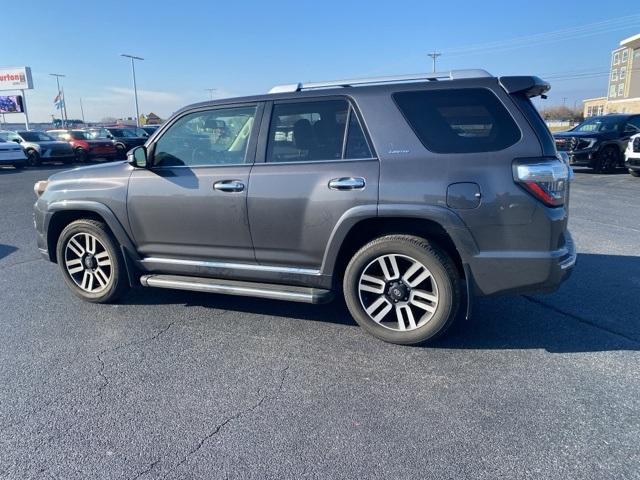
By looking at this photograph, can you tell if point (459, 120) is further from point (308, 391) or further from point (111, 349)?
point (111, 349)

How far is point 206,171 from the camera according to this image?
13.5 feet

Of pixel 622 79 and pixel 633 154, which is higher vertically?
pixel 622 79

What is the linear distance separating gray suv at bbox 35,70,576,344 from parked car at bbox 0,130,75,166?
791 inches

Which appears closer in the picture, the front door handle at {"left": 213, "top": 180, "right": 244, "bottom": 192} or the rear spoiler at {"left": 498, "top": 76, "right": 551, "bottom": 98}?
the rear spoiler at {"left": 498, "top": 76, "right": 551, "bottom": 98}

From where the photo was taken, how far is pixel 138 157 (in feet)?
14.0

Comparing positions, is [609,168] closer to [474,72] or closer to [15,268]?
[474,72]

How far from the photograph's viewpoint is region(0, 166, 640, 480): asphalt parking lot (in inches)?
98.2

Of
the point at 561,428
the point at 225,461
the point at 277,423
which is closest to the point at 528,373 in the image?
the point at 561,428

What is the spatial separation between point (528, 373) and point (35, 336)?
3.80m

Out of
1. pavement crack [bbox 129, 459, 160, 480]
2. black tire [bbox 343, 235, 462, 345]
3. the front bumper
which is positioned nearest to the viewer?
pavement crack [bbox 129, 459, 160, 480]

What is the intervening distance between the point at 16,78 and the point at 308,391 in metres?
45.8

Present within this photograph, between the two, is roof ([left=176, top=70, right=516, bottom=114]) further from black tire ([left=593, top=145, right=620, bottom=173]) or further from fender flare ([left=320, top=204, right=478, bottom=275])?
black tire ([left=593, top=145, right=620, bottom=173])

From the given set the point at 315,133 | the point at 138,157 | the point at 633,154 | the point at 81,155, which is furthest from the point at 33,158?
the point at 633,154

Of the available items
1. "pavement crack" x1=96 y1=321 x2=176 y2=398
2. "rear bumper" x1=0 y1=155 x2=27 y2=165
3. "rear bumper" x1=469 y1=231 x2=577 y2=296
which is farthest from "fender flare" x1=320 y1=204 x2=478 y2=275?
"rear bumper" x1=0 y1=155 x2=27 y2=165
